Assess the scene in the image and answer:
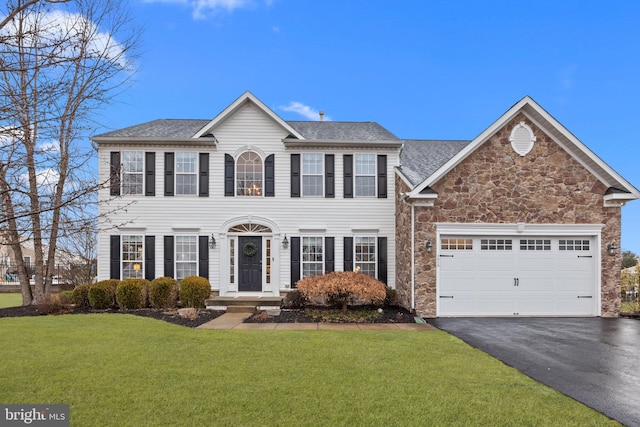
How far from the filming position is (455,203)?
11.6 meters

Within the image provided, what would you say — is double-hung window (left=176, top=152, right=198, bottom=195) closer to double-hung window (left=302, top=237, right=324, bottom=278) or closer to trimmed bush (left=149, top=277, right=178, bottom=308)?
trimmed bush (left=149, top=277, right=178, bottom=308)

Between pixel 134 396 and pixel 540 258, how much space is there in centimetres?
1168

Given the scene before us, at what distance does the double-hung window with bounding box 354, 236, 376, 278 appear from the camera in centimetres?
1424

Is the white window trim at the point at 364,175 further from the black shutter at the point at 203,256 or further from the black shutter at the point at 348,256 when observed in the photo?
the black shutter at the point at 203,256

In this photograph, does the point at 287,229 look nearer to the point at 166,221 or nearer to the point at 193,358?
the point at 166,221

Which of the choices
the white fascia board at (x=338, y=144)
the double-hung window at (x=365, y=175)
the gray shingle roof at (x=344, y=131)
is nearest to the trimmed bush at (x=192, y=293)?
the white fascia board at (x=338, y=144)

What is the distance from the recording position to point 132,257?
46.1 ft

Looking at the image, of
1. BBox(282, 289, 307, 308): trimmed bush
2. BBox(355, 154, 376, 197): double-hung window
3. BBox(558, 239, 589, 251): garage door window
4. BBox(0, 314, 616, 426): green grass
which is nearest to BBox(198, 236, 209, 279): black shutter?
BBox(282, 289, 307, 308): trimmed bush

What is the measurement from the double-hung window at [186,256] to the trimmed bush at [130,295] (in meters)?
1.53

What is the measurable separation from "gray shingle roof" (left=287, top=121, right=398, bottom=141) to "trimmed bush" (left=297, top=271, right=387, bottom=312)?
5.47m

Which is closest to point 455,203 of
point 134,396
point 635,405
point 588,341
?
point 588,341

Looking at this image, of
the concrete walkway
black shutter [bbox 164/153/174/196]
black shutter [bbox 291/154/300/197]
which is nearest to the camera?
the concrete walkway

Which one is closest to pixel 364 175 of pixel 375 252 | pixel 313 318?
pixel 375 252

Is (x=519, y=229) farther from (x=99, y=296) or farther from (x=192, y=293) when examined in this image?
(x=99, y=296)
